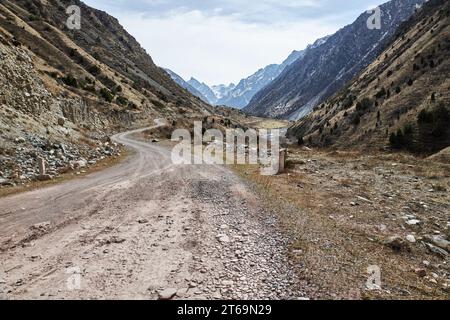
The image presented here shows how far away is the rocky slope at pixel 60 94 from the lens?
79.9 ft

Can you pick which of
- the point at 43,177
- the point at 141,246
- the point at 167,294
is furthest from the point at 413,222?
the point at 43,177

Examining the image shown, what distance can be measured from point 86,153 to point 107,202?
1662 cm

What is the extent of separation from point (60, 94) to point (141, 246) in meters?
43.0

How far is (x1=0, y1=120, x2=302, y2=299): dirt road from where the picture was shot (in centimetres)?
750

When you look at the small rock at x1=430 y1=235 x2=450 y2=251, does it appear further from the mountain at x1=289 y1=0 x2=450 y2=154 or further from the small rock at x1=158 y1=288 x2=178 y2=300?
the mountain at x1=289 y1=0 x2=450 y2=154

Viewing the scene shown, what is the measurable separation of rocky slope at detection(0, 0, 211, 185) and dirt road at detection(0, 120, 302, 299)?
327 inches

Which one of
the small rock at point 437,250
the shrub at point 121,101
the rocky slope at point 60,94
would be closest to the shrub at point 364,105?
the rocky slope at point 60,94

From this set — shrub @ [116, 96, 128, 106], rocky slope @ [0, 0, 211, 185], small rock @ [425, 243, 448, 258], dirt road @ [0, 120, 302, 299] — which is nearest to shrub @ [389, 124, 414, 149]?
dirt road @ [0, 120, 302, 299]

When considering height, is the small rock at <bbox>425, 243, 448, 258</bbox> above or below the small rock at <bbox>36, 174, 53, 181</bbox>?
below

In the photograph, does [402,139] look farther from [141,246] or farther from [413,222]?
[141,246]

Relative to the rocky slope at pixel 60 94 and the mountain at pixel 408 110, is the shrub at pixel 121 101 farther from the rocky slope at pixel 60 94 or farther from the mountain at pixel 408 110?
the mountain at pixel 408 110

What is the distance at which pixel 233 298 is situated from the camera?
7.12 meters
